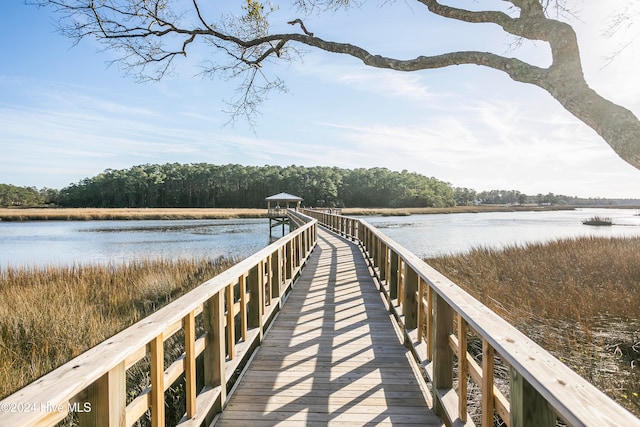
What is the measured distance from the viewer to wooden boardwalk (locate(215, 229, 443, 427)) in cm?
267

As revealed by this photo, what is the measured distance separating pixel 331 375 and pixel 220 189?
92339mm

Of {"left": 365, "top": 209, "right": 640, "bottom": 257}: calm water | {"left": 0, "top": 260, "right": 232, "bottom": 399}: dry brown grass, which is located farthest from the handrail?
{"left": 365, "top": 209, "right": 640, "bottom": 257}: calm water

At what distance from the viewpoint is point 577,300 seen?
7.06 metres

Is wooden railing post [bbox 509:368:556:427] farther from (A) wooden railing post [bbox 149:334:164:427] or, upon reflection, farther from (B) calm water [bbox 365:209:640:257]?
(B) calm water [bbox 365:209:640:257]

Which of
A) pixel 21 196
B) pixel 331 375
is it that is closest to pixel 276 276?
pixel 331 375

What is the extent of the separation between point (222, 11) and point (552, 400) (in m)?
9.30

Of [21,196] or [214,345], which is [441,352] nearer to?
[214,345]

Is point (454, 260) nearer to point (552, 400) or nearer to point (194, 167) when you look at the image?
point (552, 400)

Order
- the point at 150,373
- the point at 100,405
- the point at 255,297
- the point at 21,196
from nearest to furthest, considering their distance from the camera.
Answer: the point at 100,405
the point at 150,373
the point at 255,297
the point at 21,196

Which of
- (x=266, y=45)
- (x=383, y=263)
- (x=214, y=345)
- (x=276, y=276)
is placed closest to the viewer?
(x=214, y=345)

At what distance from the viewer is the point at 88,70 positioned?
948 centimetres

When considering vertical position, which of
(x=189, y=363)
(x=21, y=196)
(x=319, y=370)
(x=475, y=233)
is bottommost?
(x=475, y=233)

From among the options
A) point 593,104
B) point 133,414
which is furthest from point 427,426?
point 593,104

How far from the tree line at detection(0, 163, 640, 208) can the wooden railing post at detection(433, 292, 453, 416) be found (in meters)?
84.5
